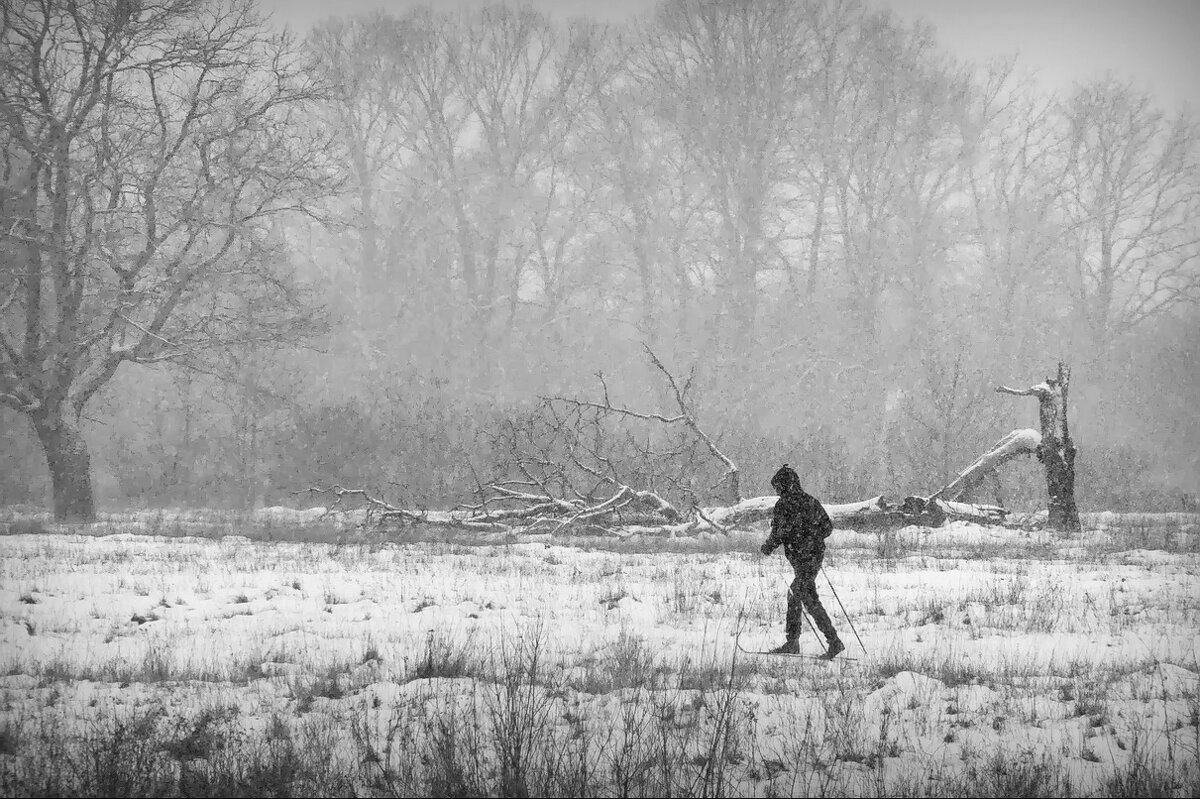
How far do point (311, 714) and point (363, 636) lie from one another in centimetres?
242

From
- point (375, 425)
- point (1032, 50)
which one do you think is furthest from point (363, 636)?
point (1032, 50)

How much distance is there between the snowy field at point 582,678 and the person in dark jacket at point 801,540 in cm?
38

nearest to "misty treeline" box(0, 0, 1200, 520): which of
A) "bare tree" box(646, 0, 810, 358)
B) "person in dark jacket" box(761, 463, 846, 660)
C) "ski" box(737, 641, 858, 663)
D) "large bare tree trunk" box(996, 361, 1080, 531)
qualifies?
"bare tree" box(646, 0, 810, 358)

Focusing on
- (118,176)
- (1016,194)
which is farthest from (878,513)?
(1016,194)

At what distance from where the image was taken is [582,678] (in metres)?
5.84

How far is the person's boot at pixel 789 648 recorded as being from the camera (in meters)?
6.99

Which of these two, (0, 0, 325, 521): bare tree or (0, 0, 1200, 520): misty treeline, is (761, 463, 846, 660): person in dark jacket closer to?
(0, 0, 325, 521): bare tree

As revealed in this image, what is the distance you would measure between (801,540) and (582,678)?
211 cm

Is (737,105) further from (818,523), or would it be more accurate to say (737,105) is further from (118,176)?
(818,523)

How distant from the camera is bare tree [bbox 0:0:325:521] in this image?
1855 centimetres

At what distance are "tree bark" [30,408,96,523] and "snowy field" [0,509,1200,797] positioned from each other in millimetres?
7430

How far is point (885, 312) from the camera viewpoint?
38969mm

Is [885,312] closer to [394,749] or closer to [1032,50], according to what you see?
[1032,50]

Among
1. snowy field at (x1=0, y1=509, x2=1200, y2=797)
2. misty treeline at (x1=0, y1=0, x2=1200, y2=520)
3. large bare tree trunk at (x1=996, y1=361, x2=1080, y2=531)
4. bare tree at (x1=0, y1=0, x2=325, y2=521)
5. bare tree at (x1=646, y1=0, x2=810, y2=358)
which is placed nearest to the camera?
snowy field at (x1=0, y1=509, x2=1200, y2=797)
